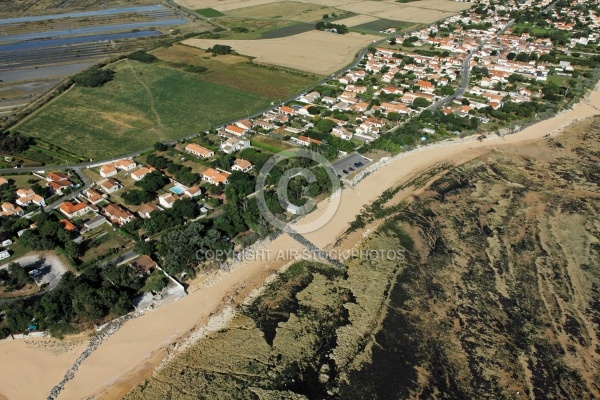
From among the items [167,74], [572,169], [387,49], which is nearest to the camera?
[572,169]

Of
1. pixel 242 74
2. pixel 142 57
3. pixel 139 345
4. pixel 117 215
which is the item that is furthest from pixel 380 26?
pixel 139 345

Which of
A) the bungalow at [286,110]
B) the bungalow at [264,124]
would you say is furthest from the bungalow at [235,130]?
the bungalow at [286,110]

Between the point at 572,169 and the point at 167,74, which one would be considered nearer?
the point at 572,169

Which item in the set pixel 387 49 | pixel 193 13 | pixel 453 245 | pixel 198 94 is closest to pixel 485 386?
pixel 453 245

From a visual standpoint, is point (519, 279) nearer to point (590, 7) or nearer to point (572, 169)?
point (572, 169)

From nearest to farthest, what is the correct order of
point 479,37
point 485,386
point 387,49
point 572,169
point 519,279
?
point 485,386, point 519,279, point 572,169, point 387,49, point 479,37

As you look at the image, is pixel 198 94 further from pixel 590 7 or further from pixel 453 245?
pixel 590 7

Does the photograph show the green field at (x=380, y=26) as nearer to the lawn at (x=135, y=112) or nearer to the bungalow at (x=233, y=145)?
the lawn at (x=135, y=112)
